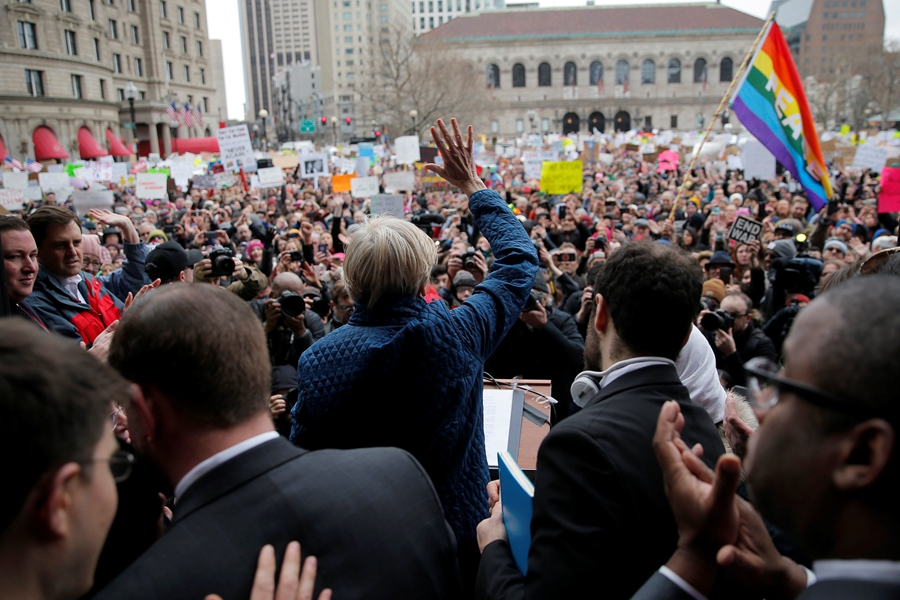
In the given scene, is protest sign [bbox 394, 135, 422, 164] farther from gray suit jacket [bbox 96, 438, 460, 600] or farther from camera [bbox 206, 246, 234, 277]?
gray suit jacket [bbox 96, 438, 460, 600]

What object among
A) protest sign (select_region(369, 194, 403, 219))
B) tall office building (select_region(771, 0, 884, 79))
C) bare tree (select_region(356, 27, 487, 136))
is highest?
tall office building (select_region(771, 0, 884, 79))

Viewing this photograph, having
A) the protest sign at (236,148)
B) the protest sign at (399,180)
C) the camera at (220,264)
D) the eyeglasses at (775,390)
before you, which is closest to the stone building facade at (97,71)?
the protest sign at (236,148)

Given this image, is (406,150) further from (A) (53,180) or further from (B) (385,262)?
(B) (385,262)

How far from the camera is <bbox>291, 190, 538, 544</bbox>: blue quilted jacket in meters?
2.09

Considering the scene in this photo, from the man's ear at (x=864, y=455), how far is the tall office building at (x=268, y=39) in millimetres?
198364

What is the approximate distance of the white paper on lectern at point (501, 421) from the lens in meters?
2.82

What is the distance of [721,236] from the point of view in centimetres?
880

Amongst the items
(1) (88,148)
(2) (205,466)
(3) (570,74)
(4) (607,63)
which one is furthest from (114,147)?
(4) (607,63)

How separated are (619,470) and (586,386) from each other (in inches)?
17.1

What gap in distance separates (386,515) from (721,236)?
27.6ft

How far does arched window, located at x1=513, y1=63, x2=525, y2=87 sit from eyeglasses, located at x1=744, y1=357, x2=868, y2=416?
81303mm

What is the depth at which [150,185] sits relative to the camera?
1566 cm

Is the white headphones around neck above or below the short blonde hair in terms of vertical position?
below

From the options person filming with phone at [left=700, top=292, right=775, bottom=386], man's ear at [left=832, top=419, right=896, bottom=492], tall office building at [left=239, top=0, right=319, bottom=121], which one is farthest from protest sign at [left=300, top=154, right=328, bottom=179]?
tall office building at [left=239, top=0, right=319, bottom=121]
